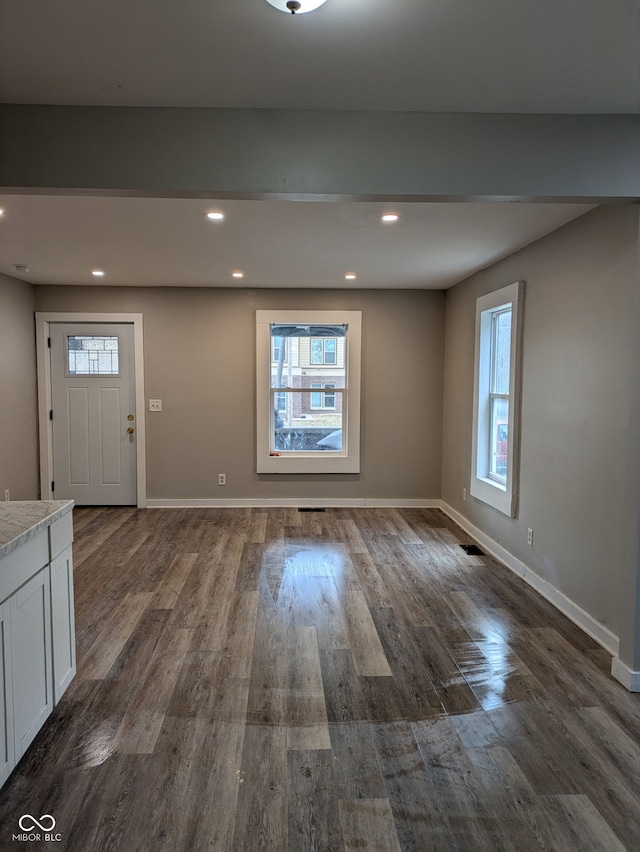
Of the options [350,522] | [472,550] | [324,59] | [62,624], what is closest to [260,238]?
[324,59]

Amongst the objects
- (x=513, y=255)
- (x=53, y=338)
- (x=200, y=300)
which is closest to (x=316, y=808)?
(x=513, y=255)

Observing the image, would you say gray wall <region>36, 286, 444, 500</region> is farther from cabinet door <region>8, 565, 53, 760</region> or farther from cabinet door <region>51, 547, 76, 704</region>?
cabinet door <region>8, 565, 53, 760</region>

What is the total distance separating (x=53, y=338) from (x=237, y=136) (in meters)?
4.22

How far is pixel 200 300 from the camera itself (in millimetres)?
5438

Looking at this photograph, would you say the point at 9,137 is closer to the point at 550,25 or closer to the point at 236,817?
the point at 550,25

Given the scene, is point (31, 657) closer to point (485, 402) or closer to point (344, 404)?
point (485, 402)

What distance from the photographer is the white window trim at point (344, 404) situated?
5445 mm

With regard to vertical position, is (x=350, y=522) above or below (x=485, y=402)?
below

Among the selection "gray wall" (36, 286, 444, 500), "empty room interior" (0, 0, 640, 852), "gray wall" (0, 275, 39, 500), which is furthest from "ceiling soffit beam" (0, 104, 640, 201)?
"gray wall" (36, 286, 444, 500)

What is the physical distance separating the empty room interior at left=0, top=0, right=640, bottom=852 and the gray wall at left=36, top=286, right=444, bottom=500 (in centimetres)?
54

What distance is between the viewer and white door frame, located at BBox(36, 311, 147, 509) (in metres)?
5.35

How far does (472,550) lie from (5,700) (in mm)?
3504

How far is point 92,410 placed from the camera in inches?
216

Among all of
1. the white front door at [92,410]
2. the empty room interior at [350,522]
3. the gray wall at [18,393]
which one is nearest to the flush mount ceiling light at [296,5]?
the empty room interior at [350,522]
